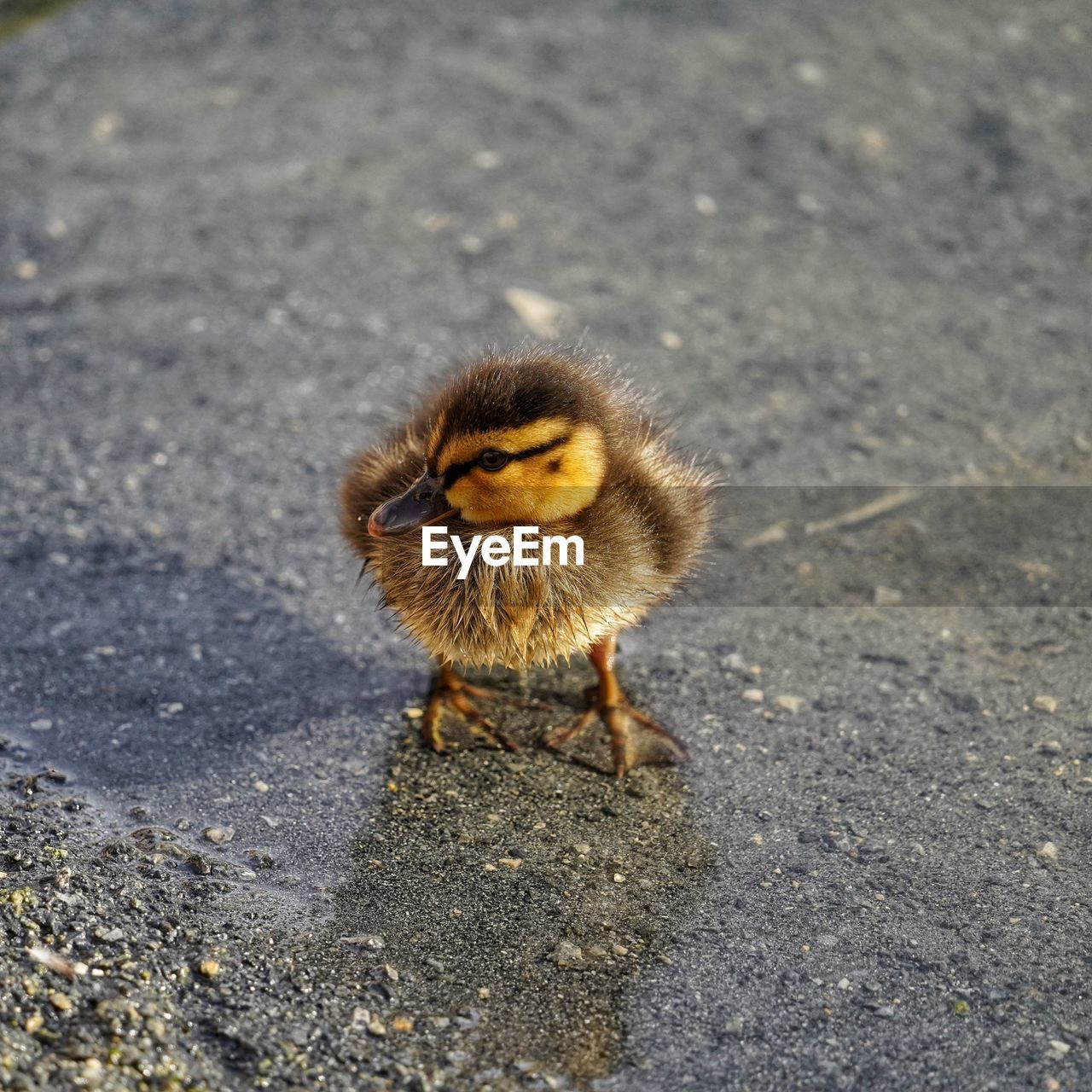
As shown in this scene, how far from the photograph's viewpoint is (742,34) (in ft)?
25.4

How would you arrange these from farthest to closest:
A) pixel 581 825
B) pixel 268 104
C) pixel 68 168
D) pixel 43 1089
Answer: pixel 268 104, pixel 68 168, pixel 581 825, pixel 43 1089

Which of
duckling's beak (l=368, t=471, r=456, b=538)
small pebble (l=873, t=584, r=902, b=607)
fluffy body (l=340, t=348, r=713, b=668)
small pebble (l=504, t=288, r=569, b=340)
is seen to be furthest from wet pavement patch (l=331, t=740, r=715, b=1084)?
small pebble (l=504, t=288, r=569, b=340)

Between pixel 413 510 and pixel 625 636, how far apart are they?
45.4 inches

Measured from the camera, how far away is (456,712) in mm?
4016

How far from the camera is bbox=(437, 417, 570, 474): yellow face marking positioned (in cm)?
334

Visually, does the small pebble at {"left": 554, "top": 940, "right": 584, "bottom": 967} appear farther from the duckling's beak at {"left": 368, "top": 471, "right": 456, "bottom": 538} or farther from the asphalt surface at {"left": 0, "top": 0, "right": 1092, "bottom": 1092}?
the duckling's beak at {"left": 368, "top": 471, "right": 456, "bottom": 538}

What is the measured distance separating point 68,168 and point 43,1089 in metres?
5.47

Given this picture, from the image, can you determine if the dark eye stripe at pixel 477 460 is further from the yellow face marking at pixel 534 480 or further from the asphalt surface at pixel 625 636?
the asphalt surface at pixel 625 636

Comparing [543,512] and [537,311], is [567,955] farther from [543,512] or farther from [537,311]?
[537,311]

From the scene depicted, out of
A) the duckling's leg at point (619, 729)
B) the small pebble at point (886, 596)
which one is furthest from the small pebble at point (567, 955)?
the small pebble at point (886, 596)

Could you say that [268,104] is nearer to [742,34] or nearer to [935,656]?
[742,34]

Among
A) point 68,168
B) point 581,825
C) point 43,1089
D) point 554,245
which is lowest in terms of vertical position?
point 68,168

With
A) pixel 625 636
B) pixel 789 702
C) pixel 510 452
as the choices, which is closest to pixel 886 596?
pixel 789 702

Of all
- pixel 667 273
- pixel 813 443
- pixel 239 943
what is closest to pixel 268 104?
pixel 667 273
